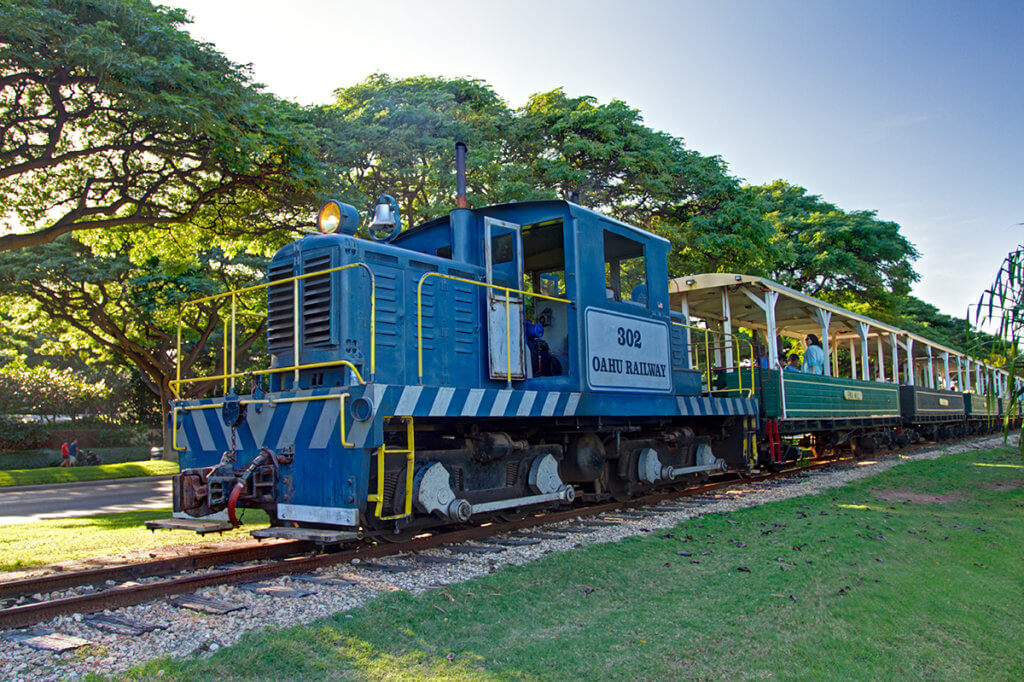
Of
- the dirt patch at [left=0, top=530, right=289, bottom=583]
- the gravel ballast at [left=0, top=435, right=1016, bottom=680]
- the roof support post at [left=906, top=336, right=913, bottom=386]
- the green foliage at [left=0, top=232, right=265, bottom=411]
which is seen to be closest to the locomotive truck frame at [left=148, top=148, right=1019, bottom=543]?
the gravel ballast at [left=0, top=435, right=1016, bottom=680]

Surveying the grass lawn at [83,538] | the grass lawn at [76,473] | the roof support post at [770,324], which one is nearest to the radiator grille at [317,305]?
the grass lawn at [83,538]

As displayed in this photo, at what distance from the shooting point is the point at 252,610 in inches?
176

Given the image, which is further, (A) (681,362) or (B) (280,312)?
(A) (681,362)

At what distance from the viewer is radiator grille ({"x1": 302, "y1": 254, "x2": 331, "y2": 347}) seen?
6.16 m

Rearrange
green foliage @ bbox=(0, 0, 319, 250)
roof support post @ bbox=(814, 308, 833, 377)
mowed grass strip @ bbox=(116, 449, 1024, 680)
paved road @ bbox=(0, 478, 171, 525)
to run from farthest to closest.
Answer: roof support post @ bbox=(814, 308, 833, 377) < paved road @ bbox=(0, 478, 171, 525) < green foliage @ bbox=(0, 0, 319, 250) < mowed grass strip @ bbox=(116, 449, 1024, 680)

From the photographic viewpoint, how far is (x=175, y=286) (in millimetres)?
18891

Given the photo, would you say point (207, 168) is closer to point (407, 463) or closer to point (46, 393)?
point (407, 463)

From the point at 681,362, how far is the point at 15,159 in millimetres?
10230

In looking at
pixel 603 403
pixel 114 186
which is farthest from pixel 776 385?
pixel 114 186

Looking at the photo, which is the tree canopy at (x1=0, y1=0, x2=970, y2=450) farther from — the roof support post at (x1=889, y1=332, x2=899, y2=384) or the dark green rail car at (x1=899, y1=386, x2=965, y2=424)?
the dark green rail car at (x1=899, y1=386, x2=965, y2=424)

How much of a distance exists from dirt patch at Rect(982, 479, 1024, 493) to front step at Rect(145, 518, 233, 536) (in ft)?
33.8

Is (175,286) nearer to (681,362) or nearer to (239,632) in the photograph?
(681,362)

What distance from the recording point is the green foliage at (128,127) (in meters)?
9.09

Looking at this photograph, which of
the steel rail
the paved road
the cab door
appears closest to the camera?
the steel rail
